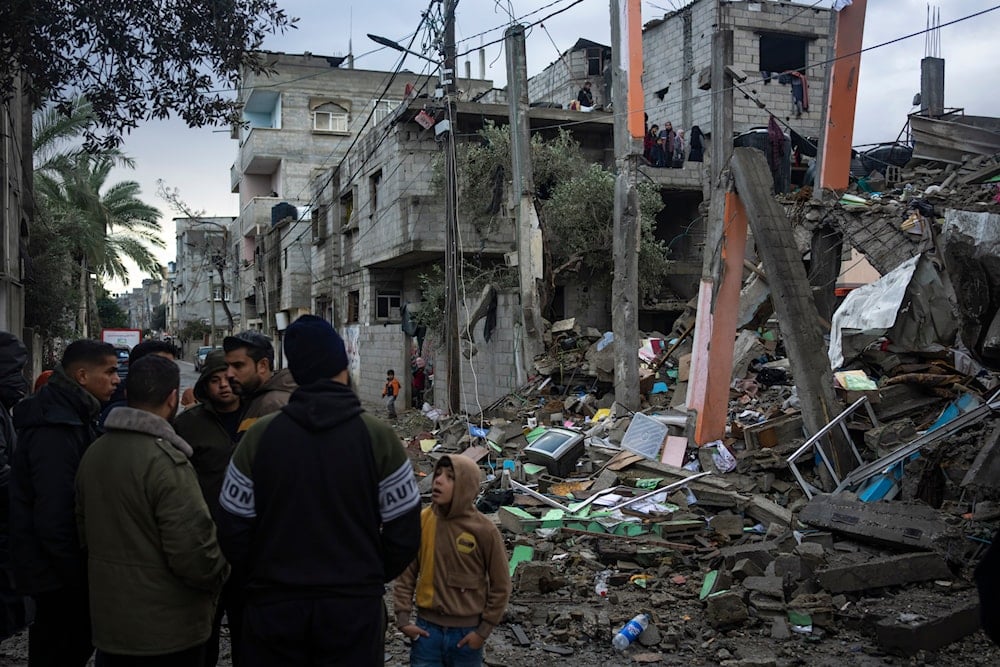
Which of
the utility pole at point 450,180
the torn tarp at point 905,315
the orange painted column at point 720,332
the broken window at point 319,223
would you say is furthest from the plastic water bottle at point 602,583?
the broken window at point 319,223

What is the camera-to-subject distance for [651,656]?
5203 mm

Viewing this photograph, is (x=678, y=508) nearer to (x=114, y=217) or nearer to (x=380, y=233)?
(x=380, y=233)

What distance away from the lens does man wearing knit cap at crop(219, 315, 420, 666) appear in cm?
258

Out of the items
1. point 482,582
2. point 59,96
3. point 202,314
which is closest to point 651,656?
point 482,582

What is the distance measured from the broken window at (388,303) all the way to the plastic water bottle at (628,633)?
61.0ft

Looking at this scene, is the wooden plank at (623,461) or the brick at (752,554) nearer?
the brick at (752,554)

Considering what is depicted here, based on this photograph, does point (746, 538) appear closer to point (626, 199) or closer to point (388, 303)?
point (626, 199)

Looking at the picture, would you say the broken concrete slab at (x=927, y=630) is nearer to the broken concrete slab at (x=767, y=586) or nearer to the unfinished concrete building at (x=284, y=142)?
the broken concrete slab at (x=767, y=586)

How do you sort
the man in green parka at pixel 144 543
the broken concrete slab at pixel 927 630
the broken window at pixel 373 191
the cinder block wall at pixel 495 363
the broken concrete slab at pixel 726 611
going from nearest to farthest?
the man in green parka at pixel 144 543, the broken concrete slab at pixel 927 630, the broken concrete slab at pixel 726 611, the cinder block wall at pixel 495 363, the broken window at pixel 373 191

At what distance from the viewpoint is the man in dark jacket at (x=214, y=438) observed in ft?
11.8

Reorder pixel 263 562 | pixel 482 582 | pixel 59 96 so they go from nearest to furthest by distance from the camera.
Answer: pixel 263 562
pixel 482 582
pixel 59 96

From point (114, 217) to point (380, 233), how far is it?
14106 millimetres

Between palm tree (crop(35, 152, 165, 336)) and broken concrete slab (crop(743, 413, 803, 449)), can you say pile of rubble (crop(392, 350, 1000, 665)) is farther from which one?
palm tree (crop(35, 152, 165, 336))

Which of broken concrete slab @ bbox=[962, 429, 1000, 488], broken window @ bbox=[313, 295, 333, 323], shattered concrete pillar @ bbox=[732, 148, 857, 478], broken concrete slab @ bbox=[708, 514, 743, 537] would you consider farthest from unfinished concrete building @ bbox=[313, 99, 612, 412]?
broken concrete slab @ bbox=[962, 429, 1000, 488]
